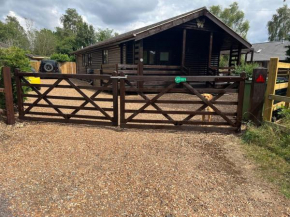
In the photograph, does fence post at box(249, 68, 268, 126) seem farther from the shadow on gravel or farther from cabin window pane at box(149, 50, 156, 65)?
cabin window pane at box(149, 50, 156, 65)

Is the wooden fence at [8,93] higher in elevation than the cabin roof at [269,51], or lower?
lower

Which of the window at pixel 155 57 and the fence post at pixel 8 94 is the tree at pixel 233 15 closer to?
the window at pixel 155 57

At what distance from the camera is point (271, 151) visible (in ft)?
13.3

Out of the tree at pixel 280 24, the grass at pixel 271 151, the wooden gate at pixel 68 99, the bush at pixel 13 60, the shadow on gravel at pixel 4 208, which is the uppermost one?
the tree at pixel 280 24

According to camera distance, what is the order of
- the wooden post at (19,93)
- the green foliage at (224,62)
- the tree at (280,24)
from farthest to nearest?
the tree at (280,24) < the green foliage at (224,62) < the wooden post at (19,93)

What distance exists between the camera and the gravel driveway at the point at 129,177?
8.24 feet

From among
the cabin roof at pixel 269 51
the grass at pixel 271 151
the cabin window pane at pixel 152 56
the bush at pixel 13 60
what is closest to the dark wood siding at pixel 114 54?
the cabin window pane at pixel 152 56

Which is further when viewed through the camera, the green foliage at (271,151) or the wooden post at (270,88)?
the wooden post at (270,88)

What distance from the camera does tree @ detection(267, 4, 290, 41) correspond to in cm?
4153

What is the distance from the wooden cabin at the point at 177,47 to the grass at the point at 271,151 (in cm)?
774

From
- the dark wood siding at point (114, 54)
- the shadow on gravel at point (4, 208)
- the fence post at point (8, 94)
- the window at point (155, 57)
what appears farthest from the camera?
the dark wood siding at point (114, 54)

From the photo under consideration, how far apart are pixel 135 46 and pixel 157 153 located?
10149 millimetres

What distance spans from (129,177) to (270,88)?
396cm

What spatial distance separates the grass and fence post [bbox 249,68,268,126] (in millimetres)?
296
